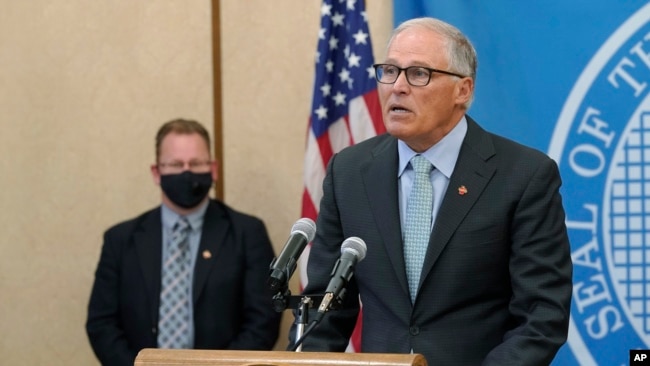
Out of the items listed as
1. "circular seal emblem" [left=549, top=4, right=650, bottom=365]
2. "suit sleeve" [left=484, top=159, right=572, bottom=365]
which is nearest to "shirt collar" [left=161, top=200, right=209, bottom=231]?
"circular seal emblem" [left=549, top=4, right=650, bottom=365]

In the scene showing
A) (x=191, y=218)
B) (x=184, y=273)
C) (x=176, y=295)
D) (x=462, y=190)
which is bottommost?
(x=176, y=295)

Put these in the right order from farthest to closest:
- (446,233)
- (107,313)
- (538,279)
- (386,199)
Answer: (107,313) < (386,199) < (446,233) < (538,279)

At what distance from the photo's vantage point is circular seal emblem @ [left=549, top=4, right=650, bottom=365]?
17.0 ft

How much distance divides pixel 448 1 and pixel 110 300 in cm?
216

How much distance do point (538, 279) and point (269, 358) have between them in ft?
3.18

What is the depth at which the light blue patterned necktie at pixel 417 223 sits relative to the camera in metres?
3.47

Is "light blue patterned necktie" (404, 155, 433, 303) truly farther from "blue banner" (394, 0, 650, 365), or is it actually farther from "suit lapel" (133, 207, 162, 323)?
"suit lapel" (133, 207, 162, 323)

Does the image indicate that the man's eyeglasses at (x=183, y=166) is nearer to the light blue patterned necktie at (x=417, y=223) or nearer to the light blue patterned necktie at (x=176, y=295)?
the light blue patterned necktie at (x=176, y=295)

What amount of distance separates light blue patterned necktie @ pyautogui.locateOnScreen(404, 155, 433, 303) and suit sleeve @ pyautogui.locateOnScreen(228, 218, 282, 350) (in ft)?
6.88

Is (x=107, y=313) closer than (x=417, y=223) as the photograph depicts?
No

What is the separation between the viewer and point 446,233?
135 inches

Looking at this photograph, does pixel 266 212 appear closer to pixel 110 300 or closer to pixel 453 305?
pixel 110 300

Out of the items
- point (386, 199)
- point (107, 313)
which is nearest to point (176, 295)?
point (107, 313)

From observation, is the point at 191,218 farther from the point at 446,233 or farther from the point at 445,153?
the point at 446,233
